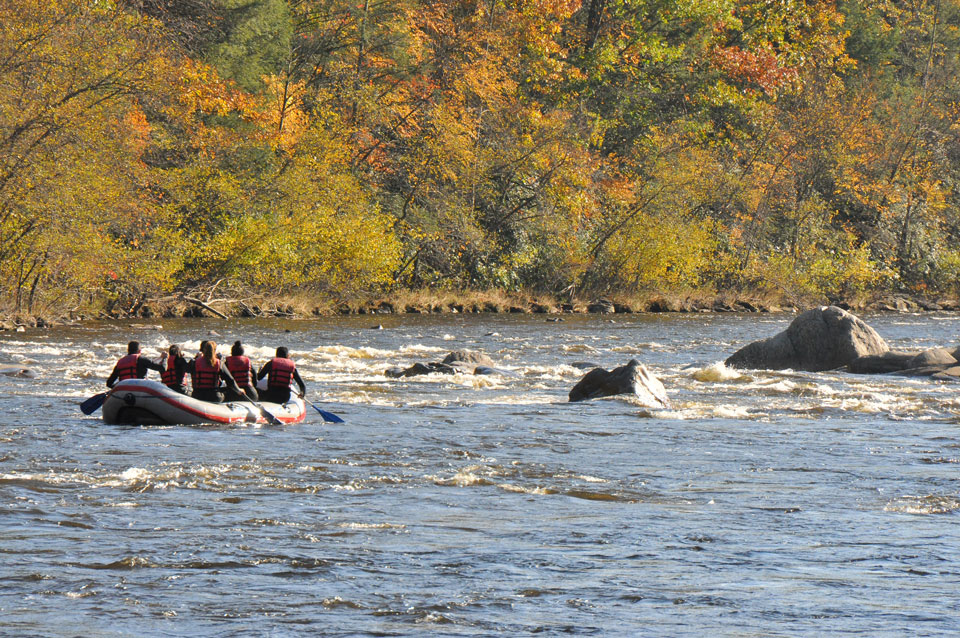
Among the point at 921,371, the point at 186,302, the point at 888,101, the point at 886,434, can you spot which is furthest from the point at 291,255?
the point at 888,101

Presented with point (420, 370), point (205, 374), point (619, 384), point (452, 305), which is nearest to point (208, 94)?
point (452, 305)

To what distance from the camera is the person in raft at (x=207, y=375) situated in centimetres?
1495

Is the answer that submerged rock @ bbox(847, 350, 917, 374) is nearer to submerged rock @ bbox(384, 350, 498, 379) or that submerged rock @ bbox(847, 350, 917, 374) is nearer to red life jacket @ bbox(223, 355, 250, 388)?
submerged rock @ bbox(384, 350, 498, 379)

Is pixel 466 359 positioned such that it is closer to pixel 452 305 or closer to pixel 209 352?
pixel 209 352

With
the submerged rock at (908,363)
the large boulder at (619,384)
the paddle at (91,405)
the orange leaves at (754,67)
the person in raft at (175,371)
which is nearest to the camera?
the paddle at (91,405)

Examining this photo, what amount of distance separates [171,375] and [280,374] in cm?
141

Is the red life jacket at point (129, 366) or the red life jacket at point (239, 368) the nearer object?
the red life jacket at point (129, 366)

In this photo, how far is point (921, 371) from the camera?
21.2 m

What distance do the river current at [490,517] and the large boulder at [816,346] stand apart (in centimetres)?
391

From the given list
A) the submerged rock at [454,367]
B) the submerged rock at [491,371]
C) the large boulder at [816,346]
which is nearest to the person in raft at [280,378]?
the submerged rock at [454,367]

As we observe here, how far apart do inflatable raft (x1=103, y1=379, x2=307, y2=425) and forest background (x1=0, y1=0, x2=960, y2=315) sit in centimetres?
1461

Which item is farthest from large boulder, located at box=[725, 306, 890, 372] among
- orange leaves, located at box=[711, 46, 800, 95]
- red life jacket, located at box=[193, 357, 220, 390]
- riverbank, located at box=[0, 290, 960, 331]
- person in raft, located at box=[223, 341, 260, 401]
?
orange leaves, located at box=[711, 46, 800, 95]

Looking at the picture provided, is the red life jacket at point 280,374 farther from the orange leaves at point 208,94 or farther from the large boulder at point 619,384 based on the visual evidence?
the orange leaves at point 208,94

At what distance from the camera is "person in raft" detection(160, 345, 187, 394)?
15.2 metres
